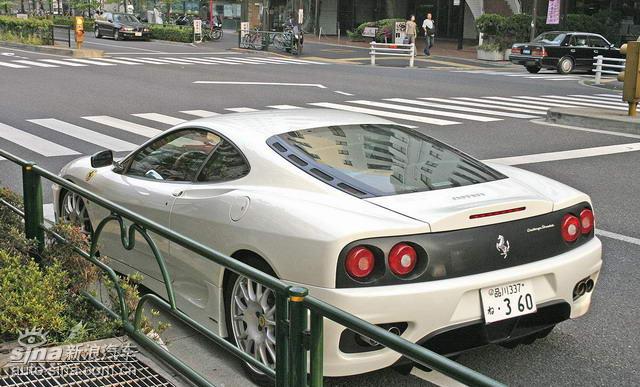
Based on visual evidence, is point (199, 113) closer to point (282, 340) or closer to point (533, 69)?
point (282, 340)

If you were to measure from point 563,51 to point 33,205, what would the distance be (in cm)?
2742

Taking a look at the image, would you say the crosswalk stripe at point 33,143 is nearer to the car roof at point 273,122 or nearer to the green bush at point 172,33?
the car roof at point 273,122

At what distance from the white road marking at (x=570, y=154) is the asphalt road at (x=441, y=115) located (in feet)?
0.25

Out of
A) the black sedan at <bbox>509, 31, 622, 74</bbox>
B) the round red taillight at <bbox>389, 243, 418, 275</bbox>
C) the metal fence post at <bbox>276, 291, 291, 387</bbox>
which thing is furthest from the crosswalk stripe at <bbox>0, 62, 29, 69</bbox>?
the metal fence post at <bbox>276, 291, 291, 387</bbox>

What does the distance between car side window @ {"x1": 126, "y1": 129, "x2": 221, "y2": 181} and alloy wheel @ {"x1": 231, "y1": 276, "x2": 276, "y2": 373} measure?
3.46 ft

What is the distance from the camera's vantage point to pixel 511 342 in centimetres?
404

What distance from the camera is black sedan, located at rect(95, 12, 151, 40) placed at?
45.8m

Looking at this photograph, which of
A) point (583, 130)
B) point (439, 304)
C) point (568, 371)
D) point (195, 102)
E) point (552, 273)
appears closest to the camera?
point (439, 304)

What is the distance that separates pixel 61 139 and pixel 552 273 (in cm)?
978

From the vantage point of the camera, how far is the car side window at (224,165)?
447 cm

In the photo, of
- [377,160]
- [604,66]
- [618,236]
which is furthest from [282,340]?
[604,66]

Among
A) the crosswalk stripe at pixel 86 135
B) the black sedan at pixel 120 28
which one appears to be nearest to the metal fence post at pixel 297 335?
the crosswalk stripe at pixel 86 135

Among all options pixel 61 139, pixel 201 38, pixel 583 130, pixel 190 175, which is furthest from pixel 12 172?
pixel 201 38

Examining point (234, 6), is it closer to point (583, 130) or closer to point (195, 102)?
point (195, 102)
